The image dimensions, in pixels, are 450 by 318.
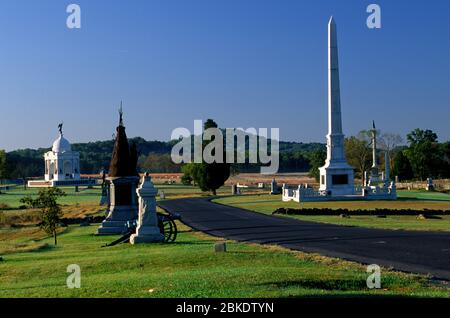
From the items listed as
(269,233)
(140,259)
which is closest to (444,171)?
(269,233)

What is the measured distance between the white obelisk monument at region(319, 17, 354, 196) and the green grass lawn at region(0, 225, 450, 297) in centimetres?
3934

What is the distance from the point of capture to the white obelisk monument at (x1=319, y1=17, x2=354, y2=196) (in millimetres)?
59656

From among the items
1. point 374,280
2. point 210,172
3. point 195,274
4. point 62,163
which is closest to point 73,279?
point 195,274

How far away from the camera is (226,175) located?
250 feet

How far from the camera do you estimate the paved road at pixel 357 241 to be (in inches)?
683

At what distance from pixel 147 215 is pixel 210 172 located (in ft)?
170

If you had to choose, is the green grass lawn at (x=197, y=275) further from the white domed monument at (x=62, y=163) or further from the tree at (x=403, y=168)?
the white domed monument at (x=62, y=163)

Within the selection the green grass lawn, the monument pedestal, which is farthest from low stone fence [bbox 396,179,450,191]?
the green grass lawn

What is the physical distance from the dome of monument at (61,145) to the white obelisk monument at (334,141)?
286 ft

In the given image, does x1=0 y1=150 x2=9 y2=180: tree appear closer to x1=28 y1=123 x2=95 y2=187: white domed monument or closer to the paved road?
x1=28 y1=123 x2=95 y2=187: white domed monument

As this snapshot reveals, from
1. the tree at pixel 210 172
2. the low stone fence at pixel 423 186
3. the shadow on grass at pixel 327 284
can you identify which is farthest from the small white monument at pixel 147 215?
the low stone fence at pixel 423 186

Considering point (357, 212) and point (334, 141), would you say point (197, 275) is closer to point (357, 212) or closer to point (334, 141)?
point (357, 212)
